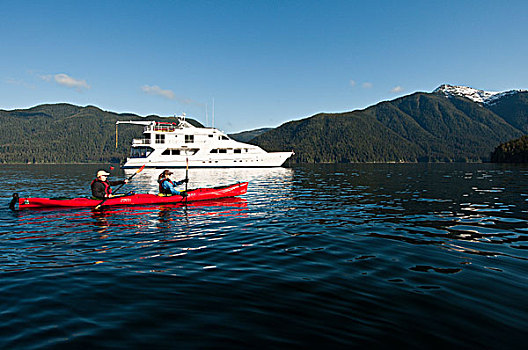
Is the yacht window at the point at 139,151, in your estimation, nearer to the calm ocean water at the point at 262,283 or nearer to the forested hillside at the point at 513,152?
the calm ocean water at the point at 262,283

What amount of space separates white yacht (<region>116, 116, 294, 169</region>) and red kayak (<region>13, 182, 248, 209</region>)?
3963 centimetres

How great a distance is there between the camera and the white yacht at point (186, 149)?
181 ft

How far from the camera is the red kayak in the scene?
43.1 feet

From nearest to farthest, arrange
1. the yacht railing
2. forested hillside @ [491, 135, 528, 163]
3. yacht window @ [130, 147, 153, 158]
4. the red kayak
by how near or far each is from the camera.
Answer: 1. the red kayak
2. the yacht railing
3. yacht window @ [130, 147, 153, 158]
4. forested hillside @ [491, 135, 528, 163]

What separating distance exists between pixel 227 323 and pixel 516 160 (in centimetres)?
10368

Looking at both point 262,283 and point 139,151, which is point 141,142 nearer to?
point 139,151

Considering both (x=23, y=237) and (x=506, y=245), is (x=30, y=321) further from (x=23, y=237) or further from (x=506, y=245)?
(x=506, y=245)

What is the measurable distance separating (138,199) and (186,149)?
141 feet

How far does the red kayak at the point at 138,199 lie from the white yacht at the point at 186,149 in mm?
39628

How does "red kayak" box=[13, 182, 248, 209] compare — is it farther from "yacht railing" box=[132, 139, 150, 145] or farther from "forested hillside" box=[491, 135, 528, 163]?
"forested hillside" box=[491, 135, 528, 163]

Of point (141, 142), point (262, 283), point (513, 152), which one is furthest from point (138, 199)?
point (513, 152)

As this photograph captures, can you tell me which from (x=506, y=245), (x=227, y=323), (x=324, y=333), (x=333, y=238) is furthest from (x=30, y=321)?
(x=506, y=245)

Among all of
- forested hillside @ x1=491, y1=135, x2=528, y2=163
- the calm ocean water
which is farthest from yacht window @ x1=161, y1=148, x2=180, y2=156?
forested hillside @ x1=491, y1=135, x2=528, y2=163

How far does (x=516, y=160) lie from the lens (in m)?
80.8
